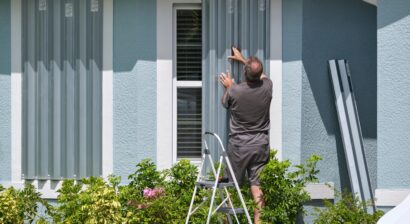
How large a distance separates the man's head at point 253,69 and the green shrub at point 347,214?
138cm

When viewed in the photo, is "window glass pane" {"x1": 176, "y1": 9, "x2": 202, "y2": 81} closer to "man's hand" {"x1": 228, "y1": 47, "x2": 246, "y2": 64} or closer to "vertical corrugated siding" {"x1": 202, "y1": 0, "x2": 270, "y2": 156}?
"vertical corrugated siding" {"x1": 202, "y1": 0, "x2": 270, "y2": 156}

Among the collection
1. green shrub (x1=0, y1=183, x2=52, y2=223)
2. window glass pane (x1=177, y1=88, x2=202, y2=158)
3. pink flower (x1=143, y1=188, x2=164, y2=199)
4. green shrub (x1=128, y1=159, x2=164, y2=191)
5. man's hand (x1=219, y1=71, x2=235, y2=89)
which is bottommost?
green shrub (x1=0, y1=183, x2=52, y2=223)

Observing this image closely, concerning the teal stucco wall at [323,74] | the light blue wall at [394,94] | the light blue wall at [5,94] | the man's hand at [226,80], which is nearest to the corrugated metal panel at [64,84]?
the light blue wall at [5,94]

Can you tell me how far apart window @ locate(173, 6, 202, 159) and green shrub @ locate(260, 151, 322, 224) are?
3.21 feet

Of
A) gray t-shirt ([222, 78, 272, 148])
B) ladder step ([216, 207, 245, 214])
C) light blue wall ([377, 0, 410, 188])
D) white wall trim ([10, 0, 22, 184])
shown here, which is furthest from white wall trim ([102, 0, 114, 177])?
light blue wall ([377, 0, 410, 188])

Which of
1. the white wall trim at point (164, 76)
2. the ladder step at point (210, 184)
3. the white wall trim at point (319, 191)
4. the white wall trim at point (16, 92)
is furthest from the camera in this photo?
the white wall trim at point (16, 92)

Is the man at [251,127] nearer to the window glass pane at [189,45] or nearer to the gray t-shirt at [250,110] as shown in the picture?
the gray t-shirt at [250,110]

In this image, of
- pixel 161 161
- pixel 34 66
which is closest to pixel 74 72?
pixel 34 66

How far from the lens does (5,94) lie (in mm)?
11000

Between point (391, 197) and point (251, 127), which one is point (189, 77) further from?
point (391, 197)

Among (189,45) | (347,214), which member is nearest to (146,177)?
(189,45)

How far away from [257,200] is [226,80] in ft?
4.27

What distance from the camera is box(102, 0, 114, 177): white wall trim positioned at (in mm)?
10797

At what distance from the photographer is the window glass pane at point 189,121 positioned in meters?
10.8
